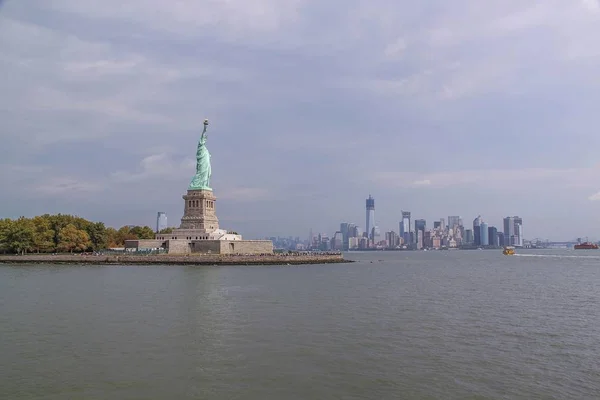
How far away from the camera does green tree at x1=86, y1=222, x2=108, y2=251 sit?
88.2m

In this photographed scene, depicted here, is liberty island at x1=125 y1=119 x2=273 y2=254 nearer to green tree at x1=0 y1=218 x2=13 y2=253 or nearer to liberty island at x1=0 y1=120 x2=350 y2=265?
liberty island at x1=0 y1=120 x2=350 y2=265

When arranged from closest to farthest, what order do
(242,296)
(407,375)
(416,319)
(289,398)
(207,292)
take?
1. (289,398)
2. (407,375)
3. (416,319)
4. (242,296)
5. (207,292)

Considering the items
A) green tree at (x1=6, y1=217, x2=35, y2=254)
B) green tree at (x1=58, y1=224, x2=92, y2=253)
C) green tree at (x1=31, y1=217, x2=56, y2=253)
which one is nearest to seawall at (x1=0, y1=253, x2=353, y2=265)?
green tree at (x1=6, y1=217, x2=35, y2=254)

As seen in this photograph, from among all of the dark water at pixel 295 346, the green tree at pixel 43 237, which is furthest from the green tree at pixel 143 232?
the dark water at pixel 295 346

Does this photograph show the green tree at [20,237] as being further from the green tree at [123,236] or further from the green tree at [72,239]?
the green tree at [123,236]

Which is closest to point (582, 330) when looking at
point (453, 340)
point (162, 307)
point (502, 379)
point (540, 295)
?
point (453, 340)

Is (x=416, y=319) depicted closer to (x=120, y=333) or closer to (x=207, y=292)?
(x=120, y=333)

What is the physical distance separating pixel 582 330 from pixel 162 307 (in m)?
22.6

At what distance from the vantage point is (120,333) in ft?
74.0

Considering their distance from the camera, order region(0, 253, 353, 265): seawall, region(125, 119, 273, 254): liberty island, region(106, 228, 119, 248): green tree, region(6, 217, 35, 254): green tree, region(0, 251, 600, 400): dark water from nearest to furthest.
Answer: region(0, 251, 600, 400): dark water, region(0, 253, 353, 265): seawall, region(125, 119, 273, 254): liberty island, region(6, 217, 35, 254): green tree, region(106, 228, 119, 248): green tree

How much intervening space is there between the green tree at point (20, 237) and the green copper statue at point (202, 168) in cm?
2724

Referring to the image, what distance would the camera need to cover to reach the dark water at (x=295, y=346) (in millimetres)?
15438

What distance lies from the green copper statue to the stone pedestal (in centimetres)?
123

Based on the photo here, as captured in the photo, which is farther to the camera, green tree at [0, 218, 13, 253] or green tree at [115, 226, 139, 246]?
green tree at [115, 226, 139, 246]
